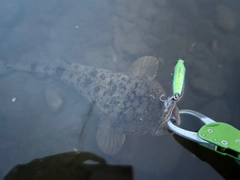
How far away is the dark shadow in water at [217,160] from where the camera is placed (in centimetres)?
278

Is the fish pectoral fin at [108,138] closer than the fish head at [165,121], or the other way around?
the fish head at [165,121]

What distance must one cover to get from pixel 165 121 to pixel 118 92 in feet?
2.16

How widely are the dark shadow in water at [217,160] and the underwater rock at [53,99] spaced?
1.45 meters

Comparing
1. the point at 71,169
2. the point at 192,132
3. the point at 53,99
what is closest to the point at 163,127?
the point at 192,132

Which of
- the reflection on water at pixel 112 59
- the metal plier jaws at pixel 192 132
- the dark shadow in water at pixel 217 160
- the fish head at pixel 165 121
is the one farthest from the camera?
the reflection on water at pixel 112 59

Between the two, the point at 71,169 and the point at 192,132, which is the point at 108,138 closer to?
the point at 71,169

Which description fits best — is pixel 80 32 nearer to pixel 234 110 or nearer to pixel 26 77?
pixel 26 77

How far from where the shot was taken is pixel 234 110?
3.07 m

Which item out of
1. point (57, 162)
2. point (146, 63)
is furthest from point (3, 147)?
point (146, 63)

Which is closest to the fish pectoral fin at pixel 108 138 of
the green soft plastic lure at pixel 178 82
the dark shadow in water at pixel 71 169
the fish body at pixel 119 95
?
the fish body at pixel 119 95

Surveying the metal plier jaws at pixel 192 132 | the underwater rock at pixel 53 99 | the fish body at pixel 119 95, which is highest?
the metal plier jaws at pixel 192 132

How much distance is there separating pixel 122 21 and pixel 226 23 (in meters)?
1.30

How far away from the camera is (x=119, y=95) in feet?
10.7

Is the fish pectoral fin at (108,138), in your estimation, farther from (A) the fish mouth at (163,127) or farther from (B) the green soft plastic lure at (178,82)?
(B) the green soft plastic lure at (178,82)
